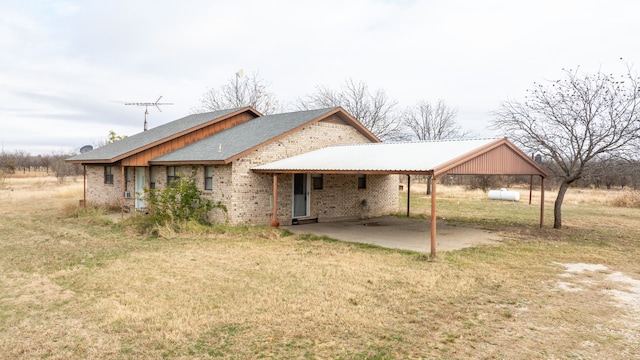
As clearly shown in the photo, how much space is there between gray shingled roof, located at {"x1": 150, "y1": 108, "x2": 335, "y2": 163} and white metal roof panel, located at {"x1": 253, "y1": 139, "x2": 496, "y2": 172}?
1041 mm

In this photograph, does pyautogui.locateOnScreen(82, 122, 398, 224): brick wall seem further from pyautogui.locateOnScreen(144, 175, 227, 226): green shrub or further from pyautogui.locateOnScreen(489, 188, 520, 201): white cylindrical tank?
pyautogui.locateOnScreen(489, 188, 520, 201): white cylindrical tank

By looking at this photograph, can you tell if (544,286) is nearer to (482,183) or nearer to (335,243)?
(335,243)

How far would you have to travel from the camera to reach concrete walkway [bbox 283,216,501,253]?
1216 centimetres

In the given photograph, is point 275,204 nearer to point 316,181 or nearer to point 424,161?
point 316,181

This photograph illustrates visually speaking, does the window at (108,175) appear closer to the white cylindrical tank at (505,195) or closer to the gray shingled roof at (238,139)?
the gray shingled roof at (238,139)

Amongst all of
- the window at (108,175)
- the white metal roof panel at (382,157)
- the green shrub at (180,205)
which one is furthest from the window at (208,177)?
the window at (108,175)

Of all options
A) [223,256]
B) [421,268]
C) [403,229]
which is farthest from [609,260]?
[223,256]

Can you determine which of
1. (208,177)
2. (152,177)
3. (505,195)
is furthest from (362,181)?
(505,195)

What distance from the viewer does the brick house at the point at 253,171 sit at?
14.7 meters

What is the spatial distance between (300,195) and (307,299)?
376 inches

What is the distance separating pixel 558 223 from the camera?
1557 cm

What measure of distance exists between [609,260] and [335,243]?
6.43 m

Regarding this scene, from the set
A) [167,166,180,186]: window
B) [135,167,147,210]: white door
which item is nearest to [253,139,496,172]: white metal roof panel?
[167,166,180,186]: window

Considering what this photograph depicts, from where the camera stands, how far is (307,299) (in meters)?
6.98
